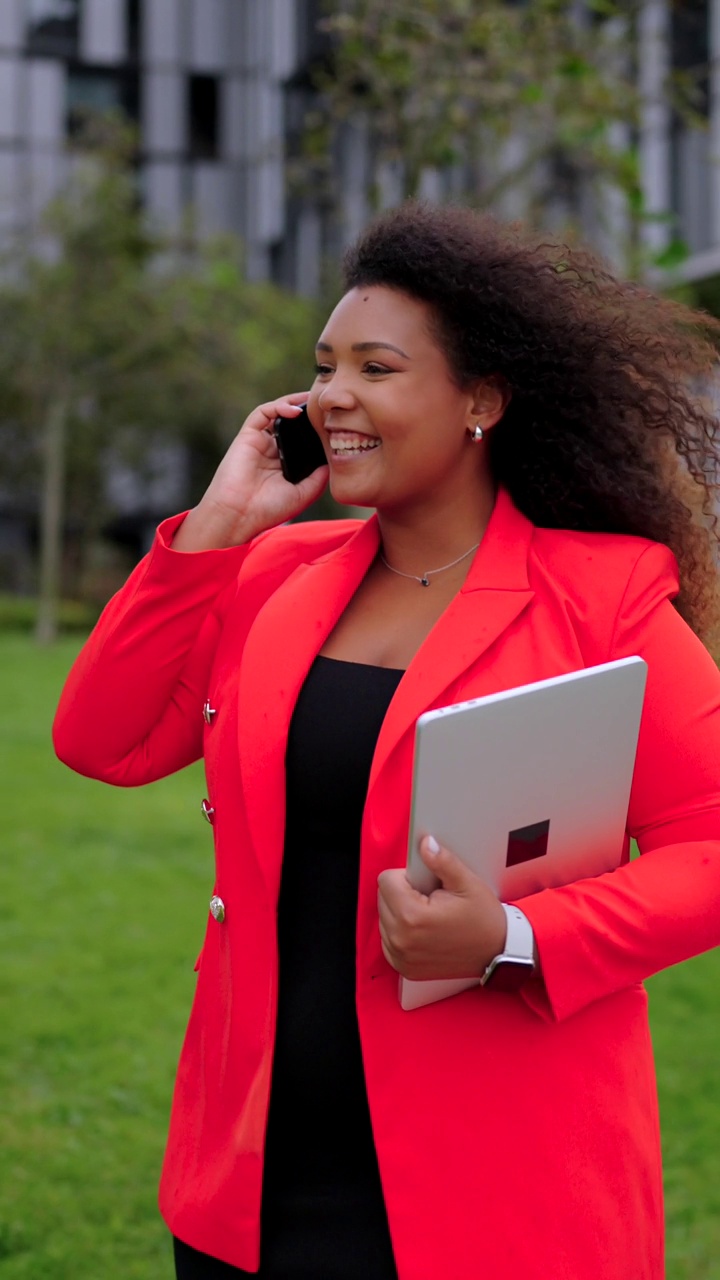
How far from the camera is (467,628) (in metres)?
2.07

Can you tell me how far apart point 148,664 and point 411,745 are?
0.54 metres

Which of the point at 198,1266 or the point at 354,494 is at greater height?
the point at 354,494

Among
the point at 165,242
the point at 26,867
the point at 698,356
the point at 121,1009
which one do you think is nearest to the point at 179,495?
the point at 165,242

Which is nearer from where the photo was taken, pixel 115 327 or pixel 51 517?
pixel 115 327

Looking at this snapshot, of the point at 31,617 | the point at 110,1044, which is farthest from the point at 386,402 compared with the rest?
the point at 31,617

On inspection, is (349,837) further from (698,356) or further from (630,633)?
(698,356)

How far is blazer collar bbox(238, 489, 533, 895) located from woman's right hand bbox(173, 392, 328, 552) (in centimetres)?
17

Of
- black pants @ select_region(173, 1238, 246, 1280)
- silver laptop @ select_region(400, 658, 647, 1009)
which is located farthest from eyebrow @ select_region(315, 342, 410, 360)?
black pants @ select_region(173, 1238, 246, 1280)

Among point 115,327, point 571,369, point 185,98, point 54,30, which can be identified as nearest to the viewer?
point 571,369

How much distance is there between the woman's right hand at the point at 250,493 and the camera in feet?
7.89

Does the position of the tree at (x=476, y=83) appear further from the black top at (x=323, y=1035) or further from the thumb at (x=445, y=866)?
the thumb at (x=445, y=866)

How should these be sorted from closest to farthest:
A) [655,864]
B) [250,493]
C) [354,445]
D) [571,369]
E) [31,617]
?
[655,864]
[354,445]
[571,369]
[250,493]
[31,617]

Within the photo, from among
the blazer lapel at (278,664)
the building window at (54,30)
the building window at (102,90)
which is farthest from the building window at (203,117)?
the blazer lapel at (278,664)

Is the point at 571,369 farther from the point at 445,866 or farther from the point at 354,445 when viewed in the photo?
the point at 445,866
